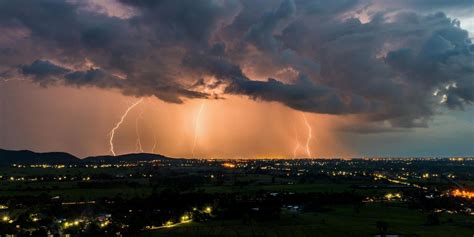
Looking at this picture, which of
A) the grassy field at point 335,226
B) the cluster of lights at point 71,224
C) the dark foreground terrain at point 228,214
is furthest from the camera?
the cluster of lights at point 71,224

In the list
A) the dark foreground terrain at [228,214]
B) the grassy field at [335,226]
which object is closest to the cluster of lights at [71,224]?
the dark foreground terrain at [228,214]

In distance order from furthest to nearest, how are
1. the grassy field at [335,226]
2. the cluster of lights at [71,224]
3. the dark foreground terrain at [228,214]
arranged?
the cluster of lights at [71,224]
the dark foreground terrain at [228,214]
the grassy field at [335,226]

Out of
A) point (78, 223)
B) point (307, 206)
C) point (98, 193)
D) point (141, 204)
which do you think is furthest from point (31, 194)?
point (307, 206)

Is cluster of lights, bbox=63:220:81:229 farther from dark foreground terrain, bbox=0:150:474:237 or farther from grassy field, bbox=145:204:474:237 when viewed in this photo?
grassy field, bbox=145:204:474:237

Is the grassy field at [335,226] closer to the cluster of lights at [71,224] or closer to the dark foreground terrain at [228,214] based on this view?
the dark foreground terrain at [228,214]

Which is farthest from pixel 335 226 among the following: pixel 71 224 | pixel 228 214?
pixel 71 224

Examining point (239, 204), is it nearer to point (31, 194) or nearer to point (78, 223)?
point (78, 223)

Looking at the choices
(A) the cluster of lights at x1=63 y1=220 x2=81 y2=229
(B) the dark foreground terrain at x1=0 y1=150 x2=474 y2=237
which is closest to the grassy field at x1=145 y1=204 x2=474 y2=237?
(B) the dark foreground terrain at x1=0 y1=150 x2=474 y2=237

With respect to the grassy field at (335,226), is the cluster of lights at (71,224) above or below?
above
